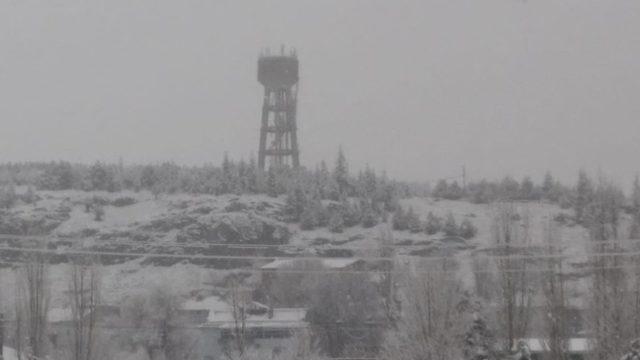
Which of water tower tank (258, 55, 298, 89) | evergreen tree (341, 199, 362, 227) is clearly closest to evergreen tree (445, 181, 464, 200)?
evergreen tree (341, 199, 362, 227)

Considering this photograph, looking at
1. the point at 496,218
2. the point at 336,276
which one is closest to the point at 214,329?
the point at 336,276

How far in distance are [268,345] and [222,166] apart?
4184 cm

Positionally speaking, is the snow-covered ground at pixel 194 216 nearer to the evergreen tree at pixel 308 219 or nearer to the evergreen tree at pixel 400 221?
the evergreen tree at pixel 308 219

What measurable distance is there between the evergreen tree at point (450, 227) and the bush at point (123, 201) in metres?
26.3

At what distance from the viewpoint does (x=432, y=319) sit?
Answer: 1184 inches

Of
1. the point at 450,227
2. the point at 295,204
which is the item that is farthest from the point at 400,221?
the point at 295,204

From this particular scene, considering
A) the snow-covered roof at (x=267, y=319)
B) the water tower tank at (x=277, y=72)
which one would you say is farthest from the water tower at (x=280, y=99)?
the snow-covered roof at (x=267, y=319)

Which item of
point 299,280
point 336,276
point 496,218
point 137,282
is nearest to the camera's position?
point 496,218

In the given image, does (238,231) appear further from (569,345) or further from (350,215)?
(569,345)

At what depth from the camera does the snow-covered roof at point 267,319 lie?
47750mm

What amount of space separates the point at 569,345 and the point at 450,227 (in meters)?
40.5

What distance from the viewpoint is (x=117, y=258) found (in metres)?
70.5

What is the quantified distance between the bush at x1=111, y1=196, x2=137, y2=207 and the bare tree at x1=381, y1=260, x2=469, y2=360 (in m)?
52.1

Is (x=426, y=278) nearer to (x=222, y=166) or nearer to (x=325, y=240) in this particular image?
(x=325, y=240)
